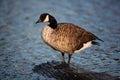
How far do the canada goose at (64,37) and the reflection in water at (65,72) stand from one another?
483 mm

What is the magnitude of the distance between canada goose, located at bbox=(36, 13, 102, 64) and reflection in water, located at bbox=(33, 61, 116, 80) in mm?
483

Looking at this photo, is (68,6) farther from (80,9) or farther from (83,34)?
(83,34)

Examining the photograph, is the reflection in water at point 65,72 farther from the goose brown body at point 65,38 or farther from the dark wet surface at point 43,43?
the goose brown body at point 65,38

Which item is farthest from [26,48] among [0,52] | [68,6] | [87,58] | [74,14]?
[68,6]

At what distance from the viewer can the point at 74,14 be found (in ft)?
49.5

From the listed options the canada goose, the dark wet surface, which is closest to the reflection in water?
the dark wet surface

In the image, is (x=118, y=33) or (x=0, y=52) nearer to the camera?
(x=0, y=52)

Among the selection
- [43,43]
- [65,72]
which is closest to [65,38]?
[65,72]

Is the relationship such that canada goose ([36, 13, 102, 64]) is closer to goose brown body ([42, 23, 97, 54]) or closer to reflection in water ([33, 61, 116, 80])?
goose brown body ([42, 23, 97, 54])

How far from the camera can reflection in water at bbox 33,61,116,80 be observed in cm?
855

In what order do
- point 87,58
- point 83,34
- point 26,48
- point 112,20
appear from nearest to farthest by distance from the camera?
point 83,34 < point 87,58 < point 26,48 < point 112,20

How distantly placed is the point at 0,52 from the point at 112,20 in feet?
17.6

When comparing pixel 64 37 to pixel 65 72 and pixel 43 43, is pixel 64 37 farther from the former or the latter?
pixel 43 43

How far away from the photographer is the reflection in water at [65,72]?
855 cm
